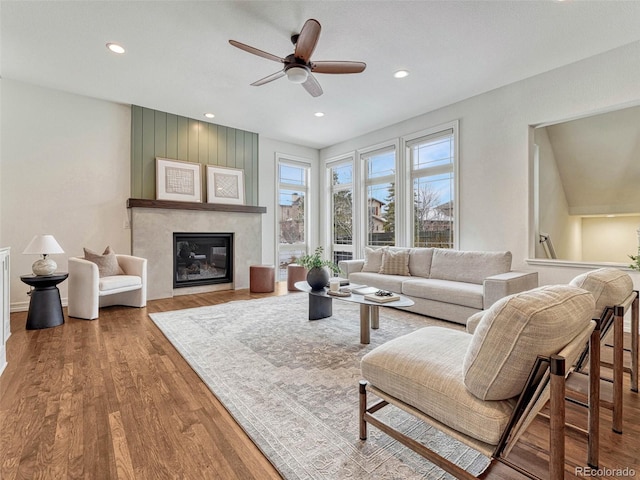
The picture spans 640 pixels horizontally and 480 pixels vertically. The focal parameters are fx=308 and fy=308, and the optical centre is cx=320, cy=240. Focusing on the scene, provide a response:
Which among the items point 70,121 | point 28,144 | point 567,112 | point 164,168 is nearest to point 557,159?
point 567,112

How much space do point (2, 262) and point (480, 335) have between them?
11.0ft

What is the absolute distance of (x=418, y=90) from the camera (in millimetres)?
4070

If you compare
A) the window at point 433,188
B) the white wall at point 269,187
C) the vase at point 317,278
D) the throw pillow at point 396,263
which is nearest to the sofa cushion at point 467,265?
the throw pillow at point 396,263

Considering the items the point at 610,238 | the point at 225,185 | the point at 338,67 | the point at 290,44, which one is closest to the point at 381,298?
the point at 338,67

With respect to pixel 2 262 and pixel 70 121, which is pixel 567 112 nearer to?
pixel 2 262

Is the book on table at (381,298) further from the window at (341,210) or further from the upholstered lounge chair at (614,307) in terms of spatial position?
the window at (341,210)

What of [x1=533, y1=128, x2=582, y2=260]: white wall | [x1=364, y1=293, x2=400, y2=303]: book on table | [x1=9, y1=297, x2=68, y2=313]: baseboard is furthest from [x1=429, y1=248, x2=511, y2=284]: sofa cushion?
[x1=9, y1=297, x2=68, y2=313]: baseboard

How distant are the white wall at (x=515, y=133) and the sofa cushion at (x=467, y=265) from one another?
0.42 metres

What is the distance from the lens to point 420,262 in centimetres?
443

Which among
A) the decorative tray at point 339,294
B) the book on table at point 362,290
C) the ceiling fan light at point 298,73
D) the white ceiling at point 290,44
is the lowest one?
the decorative tray at point 339,294

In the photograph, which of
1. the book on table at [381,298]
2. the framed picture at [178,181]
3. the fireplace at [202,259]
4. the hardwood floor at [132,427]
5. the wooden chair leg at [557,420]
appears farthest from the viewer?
the fireplace at [202,259]

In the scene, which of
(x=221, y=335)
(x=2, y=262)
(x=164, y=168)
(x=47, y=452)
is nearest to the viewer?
(x=47, y=452)

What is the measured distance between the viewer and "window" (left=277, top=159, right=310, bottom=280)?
21.4 ft

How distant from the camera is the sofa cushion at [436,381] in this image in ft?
3.47
